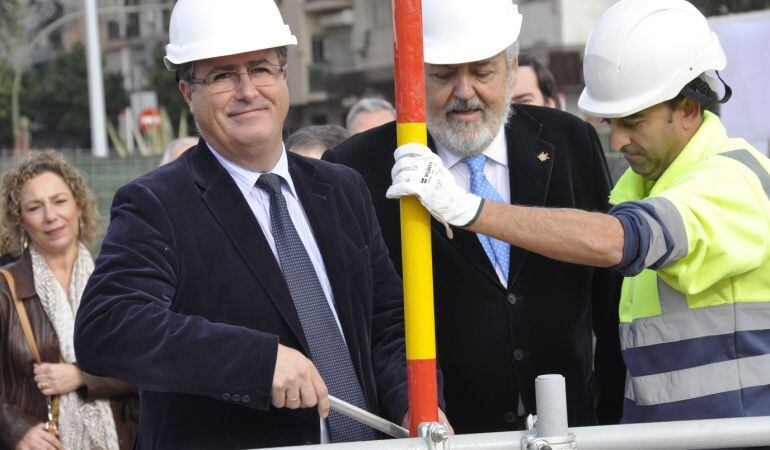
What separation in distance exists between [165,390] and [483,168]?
1.53 meters

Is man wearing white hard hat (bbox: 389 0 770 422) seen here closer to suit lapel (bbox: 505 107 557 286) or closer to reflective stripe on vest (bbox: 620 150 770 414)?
reflective stripe on vest (bbox: 620 150 770 414)

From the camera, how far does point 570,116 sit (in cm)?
396

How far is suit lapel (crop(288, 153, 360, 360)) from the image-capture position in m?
2.91

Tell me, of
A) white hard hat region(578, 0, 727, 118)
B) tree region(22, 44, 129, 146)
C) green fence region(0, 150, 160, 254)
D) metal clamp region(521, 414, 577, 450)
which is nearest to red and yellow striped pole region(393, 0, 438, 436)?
metal clamp region(521, 414, 577, 450)

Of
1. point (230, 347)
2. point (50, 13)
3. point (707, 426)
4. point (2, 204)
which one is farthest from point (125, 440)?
point (50, 13)

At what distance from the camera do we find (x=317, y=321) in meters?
2.85

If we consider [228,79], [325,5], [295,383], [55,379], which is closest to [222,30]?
[228,79]

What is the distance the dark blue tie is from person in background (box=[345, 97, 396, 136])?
348cm

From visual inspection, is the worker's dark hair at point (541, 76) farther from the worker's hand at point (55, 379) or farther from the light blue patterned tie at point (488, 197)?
the worker's hand at point (55, 379)

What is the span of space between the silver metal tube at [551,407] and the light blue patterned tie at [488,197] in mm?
1441

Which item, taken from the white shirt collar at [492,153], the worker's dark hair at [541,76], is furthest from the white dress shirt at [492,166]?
the worker's dark hair at [541,76]

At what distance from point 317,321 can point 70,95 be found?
51900 millimetres

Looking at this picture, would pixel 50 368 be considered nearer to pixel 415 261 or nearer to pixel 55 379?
pixel 55 379

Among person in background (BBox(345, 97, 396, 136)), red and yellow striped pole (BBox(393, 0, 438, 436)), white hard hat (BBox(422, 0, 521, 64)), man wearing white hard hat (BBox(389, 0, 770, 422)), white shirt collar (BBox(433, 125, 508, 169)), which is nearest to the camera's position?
red and yellow striped pole (BBox(393, 0, 438, 436))
